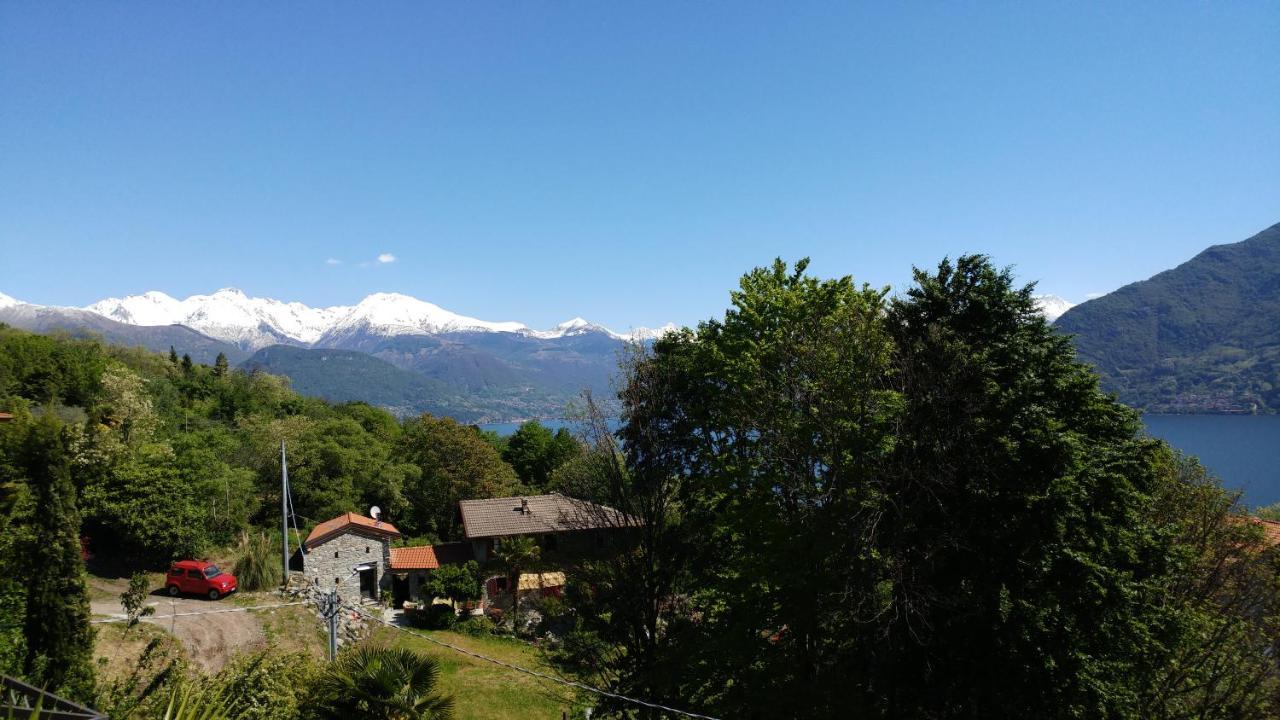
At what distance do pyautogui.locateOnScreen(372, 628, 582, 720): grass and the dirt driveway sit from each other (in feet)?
16.3

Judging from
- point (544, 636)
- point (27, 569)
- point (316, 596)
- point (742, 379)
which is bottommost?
point (544, 636)

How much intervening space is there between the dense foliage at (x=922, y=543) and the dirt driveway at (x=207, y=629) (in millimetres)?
13532

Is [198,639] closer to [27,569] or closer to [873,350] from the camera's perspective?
[27,569]

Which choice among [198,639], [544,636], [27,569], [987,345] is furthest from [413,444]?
[987,345]

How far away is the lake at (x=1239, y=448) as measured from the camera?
279 ft

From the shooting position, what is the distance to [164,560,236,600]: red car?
25.7 m

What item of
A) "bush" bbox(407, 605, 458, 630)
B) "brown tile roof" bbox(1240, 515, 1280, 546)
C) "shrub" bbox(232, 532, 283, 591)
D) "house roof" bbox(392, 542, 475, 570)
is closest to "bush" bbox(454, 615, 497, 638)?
"bush" bbox(407, 605, 458, 630)

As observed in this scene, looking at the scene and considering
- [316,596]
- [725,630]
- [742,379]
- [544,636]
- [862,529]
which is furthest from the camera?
[544,636]

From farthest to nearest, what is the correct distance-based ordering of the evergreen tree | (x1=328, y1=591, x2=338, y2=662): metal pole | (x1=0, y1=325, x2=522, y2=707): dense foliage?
1. (x1=328, y1=591, x2=338, y2=662): metal pole
2. (x1=0, y1=325, x2=522, y2=707): dense foliage
3. the evergreen tree

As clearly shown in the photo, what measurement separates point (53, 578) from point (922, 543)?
62.8 ft

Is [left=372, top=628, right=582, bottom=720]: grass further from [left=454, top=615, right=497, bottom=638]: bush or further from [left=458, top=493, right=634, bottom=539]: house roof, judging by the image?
[left=458, top=493, right=634, bottom=539]: house roof

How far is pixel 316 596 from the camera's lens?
84.9ft

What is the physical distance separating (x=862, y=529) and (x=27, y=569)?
18005mm

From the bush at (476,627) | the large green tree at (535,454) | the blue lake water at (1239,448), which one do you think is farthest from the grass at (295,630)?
the blue lake water at (1239,448)
